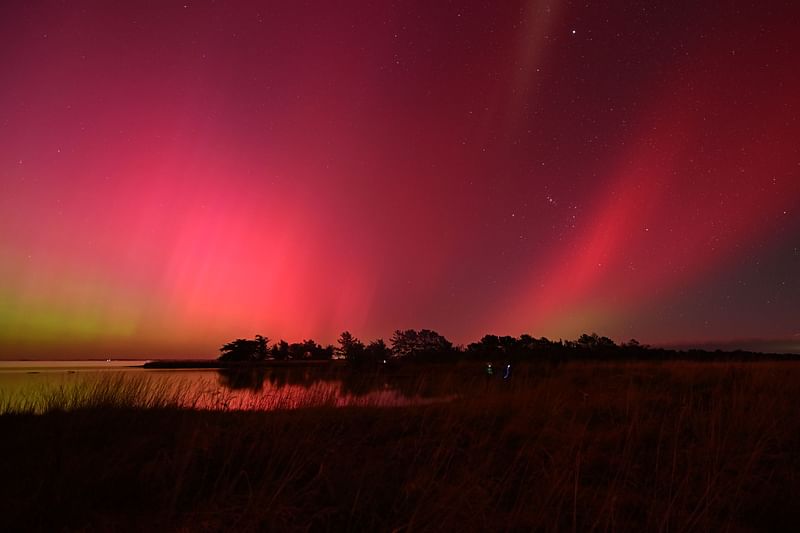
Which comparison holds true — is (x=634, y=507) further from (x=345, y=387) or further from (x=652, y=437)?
(x=345, y=387)

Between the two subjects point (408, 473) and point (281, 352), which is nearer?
point (408, 473)

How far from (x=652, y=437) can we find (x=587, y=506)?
3.19m

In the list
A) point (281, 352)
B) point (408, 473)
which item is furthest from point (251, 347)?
point (408, 473)

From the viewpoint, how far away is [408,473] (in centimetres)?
473

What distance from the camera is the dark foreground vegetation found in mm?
3834

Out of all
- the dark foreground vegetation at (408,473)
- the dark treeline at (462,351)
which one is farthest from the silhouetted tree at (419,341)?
the dark foreground vegetation at (408,473)

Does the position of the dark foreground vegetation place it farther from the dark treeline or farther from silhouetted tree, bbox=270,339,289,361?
silhouetted tree, bbox=270,339,289,361

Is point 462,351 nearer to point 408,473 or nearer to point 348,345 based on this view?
point 348,345

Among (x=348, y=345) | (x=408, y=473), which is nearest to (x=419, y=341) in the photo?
(x=348, y=345)

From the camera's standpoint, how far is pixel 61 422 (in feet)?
27.4

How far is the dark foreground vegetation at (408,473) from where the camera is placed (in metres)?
3.83

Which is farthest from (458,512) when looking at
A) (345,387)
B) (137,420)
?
(345,387)

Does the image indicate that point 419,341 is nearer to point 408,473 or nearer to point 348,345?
point 348,345

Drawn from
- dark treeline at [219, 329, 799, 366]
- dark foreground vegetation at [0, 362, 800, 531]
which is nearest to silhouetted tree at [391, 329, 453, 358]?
dark treeline at [219, 329, 799, 366]
